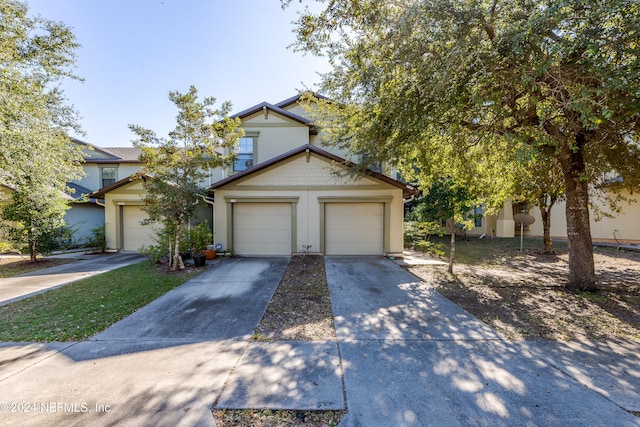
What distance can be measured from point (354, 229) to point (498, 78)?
7.05m

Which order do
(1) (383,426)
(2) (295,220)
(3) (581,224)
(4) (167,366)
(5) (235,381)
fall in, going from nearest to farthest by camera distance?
(1) (383,426)
(5) (235,381)
(4) (167,366)
(3) (581,224)
(2) (295,220)

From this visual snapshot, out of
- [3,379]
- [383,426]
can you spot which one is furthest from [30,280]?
[383,426]

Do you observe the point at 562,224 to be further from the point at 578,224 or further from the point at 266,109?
the point at 266,109

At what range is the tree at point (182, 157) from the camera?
7.52 meters

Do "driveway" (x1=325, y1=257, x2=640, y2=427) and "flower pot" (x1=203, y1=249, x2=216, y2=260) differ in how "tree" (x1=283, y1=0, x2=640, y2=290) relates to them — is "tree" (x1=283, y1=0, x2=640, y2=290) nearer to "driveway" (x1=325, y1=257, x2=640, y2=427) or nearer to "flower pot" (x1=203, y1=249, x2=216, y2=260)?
"driveway" (x1=325, y1=257, x2=640, y2=427)

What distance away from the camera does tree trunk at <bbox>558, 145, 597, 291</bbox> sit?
242 inches

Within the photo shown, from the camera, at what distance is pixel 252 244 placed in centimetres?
1081

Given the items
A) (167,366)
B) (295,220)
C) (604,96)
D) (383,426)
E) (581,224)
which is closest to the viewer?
(383,426)

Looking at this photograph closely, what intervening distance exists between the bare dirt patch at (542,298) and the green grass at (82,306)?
6.88m

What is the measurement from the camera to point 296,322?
177 inches

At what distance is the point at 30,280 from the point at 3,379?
21.6 feet


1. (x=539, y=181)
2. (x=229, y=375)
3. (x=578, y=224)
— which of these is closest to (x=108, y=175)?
(x=229, y=375)

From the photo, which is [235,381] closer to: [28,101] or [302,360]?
[302,360]

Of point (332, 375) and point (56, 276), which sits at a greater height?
point (56, 276)
